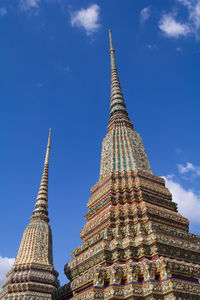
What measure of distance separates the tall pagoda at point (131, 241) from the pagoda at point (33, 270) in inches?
206

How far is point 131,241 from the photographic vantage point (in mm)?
12078

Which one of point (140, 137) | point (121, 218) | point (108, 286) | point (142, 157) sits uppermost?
point (140, 137)

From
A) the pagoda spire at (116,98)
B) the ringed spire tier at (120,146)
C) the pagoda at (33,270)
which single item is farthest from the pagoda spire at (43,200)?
the pagoda spire at (116,98)

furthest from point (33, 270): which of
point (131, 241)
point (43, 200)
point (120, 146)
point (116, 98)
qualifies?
point (116, 98)

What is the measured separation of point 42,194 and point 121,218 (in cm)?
1668

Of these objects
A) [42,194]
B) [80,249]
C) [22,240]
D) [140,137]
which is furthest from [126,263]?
[42,194]

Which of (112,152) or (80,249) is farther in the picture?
(112,152)

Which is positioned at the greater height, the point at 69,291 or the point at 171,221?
the point at 171,221

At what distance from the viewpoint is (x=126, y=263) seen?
11.7 metres

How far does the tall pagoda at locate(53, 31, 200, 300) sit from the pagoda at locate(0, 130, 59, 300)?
5228mm

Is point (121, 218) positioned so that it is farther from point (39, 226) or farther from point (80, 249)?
point (39, 226)

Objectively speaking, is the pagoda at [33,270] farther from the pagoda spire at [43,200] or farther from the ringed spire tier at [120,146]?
the ringed spire tier at [120,146]

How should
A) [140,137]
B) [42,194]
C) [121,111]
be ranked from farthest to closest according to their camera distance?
1. [42,194]
2. [121,111]
3. [140,137]

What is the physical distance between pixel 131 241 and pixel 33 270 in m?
11.5
